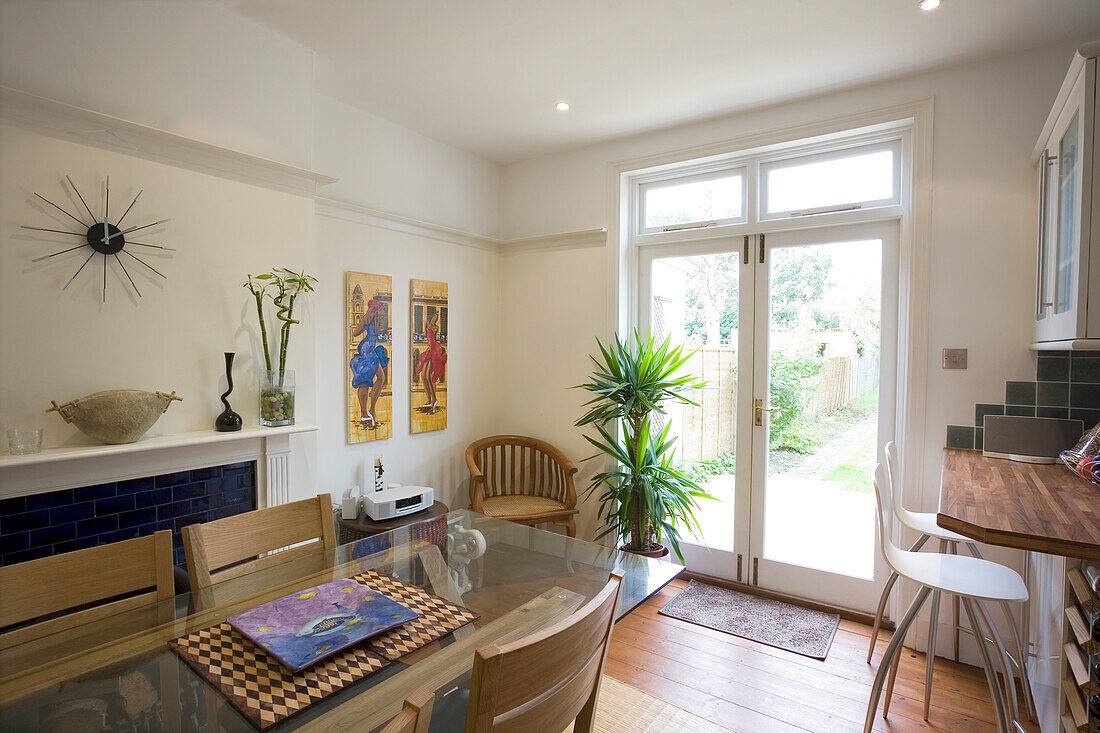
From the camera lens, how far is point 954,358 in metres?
2.66

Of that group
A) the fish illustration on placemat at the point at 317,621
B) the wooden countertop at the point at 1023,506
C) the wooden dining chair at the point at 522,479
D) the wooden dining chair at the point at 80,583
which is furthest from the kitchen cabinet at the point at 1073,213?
the wooden dining chair at the point at 80,583

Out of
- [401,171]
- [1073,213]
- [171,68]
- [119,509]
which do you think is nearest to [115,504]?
[119,509]

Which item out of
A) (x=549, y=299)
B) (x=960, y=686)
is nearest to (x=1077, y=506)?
(x=960, y=686)

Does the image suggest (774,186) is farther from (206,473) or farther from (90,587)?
(90,587)

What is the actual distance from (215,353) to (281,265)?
1.61 feet

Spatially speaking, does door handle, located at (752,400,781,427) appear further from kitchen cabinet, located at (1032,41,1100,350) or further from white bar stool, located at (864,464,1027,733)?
kitchen cabinet, located at (1032,41,1100,350)

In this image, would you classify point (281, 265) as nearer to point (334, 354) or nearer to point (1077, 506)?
point (334, 354)

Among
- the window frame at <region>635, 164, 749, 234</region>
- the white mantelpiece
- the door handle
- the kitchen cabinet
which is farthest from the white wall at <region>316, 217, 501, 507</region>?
the kitchen cabinet

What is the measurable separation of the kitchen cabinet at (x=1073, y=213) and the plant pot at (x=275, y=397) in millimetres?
2861

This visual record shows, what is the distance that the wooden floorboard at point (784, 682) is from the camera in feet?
7.23

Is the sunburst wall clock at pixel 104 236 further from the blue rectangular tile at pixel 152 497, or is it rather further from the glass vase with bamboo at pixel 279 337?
the blue rectangular tile at pixel 152 497

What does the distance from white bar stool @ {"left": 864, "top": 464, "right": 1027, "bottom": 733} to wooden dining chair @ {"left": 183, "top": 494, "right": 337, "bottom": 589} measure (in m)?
1.89

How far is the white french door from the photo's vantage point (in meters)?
3.02

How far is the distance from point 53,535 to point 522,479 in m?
2.54
